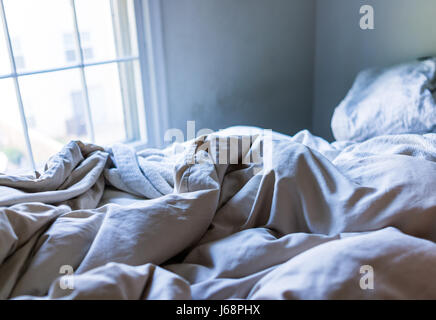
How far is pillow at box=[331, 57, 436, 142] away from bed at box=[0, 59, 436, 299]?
581 millimetres

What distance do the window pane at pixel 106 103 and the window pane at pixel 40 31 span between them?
125 mm

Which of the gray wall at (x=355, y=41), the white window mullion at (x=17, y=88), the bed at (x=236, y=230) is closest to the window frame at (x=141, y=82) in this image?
the white window mullion at (x=17, y=88)

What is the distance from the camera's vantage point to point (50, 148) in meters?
2.09

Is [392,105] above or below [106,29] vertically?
below

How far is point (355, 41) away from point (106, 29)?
1.31 metres

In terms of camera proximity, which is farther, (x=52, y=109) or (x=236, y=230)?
(x=52, y=109)

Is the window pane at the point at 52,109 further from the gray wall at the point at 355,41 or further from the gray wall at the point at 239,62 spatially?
the gray wall at the point at 355,41

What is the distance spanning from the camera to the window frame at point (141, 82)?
5.90ft

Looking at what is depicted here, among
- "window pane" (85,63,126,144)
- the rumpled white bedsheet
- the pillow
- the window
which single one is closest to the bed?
the rumpled white bedsheet

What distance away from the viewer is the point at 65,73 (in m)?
1.83

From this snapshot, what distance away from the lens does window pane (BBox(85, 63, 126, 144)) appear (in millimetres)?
1946

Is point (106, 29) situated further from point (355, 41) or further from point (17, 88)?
point (355, 41)

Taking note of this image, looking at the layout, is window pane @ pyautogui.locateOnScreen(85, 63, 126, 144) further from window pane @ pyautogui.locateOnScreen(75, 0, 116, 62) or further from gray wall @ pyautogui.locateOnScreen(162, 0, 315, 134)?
gray wall @ pyautogui.locateOnScreen(162, 0, 315, 134)

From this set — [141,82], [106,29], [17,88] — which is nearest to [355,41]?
[141,82]
